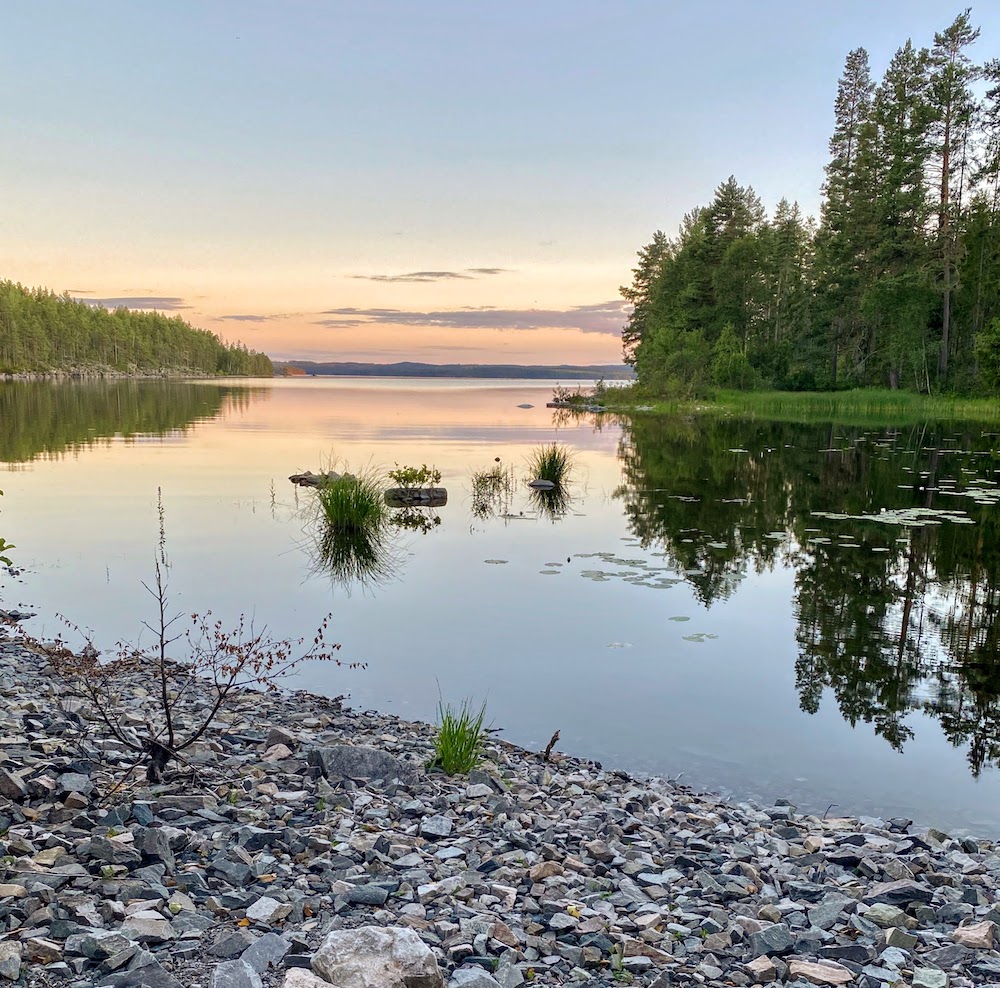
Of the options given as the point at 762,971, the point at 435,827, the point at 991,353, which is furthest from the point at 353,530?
the point at 991,353

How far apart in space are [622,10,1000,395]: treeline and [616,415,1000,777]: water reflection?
80.8 ft

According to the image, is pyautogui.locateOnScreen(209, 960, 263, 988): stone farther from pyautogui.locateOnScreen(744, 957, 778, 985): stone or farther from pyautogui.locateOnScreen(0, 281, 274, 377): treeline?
pyautogui.locateOnScreen(0, 281, 274, 377): treeline

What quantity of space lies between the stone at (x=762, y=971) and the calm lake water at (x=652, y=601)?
9.01 feet

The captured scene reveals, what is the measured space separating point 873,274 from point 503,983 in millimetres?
64223

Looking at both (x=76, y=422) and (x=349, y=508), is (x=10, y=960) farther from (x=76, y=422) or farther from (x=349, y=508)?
(x=76, y=422)

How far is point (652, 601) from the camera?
1212 centimetres

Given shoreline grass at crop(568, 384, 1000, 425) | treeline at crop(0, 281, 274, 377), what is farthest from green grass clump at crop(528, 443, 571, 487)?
treeline at crop(0, 281, 274, 377)

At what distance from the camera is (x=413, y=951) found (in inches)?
135

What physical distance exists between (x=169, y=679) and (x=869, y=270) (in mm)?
62217

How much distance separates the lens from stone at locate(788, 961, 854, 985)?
371 centimetres

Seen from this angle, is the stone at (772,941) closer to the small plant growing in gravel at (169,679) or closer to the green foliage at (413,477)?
the small plant growing in gravel at (169,679)

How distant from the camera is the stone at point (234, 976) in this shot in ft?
10.8

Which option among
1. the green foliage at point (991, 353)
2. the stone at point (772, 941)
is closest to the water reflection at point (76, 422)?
the stone at point (772, 941)

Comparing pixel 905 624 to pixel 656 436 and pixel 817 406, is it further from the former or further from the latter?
pixel 817 406
